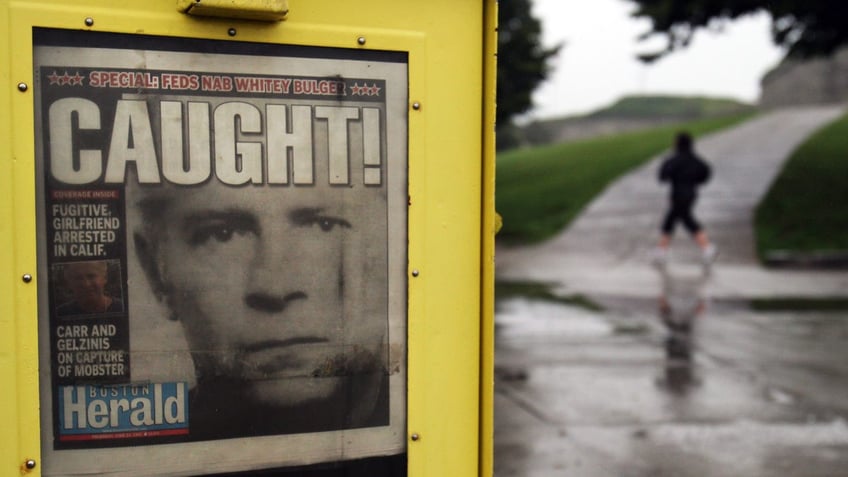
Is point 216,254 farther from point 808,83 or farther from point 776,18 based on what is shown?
point 808,83

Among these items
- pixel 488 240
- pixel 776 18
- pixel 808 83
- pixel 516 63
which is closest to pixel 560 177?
pixel 516 63

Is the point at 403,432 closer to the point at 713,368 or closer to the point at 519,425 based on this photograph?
the point at 519,425

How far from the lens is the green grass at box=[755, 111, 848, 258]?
48.5 feet

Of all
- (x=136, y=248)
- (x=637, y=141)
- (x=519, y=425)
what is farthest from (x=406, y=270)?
(x=637, y=141)

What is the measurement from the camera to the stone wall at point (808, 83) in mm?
50750

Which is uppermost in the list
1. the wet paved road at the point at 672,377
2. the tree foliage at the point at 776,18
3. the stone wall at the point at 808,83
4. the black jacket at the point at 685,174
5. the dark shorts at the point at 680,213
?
the stone wall at the point at 808,83

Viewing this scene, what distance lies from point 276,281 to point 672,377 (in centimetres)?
457

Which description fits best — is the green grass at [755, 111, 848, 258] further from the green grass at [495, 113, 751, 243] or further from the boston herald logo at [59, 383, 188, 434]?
the boston herald logo at [59, 383, 188, 434]

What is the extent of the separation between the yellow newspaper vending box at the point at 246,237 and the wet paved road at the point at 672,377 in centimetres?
222

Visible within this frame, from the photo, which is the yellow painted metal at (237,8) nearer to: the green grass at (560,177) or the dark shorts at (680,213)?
the dark shorts at (680,213)

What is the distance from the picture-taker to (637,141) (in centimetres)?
3331

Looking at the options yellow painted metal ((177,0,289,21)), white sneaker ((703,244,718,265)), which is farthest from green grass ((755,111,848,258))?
yellow painted metal ((177,0,289,21))

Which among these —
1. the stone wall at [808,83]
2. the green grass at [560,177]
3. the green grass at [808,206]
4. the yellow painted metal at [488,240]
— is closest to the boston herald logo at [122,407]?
the yellow painted metal at [488,240]

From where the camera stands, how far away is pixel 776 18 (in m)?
15.6
